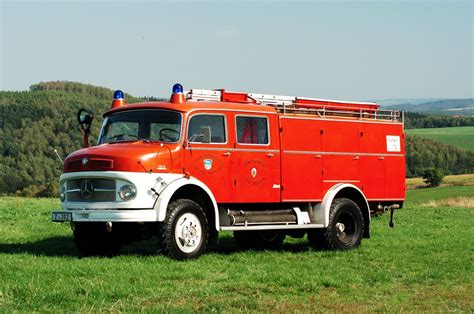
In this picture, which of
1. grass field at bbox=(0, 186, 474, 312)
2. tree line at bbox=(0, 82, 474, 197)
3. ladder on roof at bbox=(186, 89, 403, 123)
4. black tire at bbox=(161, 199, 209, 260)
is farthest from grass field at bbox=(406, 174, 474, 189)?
black tire at bbox=(161, 199, 209, 260)

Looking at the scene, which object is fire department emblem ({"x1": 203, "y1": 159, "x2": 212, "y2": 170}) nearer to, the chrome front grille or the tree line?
the chrome front grille

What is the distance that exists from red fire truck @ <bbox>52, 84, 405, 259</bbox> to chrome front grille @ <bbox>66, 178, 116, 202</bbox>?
2cm

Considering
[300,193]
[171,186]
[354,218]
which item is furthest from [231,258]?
[354,218]

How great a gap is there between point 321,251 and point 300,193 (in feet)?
3.84

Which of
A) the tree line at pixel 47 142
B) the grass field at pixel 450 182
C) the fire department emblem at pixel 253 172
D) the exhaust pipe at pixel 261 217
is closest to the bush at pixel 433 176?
the grass field at pixel 450 182

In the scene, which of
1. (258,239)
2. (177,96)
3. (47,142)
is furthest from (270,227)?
(47,142)

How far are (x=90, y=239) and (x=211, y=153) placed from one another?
8.43 feet

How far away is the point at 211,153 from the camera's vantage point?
46.3 feet

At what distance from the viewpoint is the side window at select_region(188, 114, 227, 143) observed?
1402 centimetres

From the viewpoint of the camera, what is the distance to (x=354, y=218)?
16234mm

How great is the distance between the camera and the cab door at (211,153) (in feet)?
45.4

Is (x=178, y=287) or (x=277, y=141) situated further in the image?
(x=277, y=141)

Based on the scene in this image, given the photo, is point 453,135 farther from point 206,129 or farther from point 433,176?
point 206,129

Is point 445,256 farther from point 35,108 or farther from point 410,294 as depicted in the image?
point 35,108
